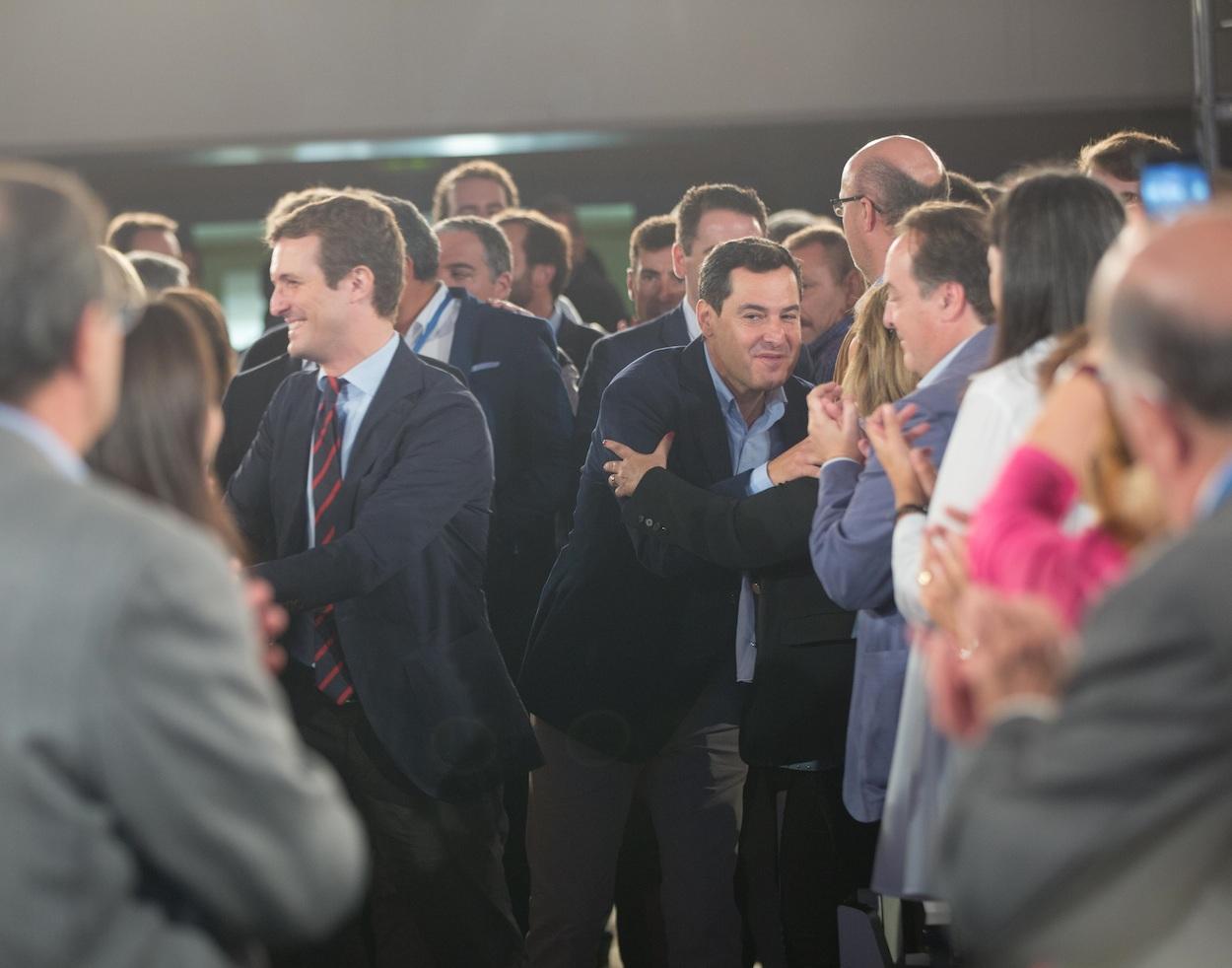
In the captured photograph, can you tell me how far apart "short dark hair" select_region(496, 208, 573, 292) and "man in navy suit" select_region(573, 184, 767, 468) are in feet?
3.79

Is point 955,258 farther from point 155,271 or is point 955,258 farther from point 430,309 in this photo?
point 155,271

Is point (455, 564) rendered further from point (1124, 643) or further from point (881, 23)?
point (881, 23)

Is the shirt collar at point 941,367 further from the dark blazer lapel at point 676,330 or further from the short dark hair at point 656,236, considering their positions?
the short dark hair at point 656,236

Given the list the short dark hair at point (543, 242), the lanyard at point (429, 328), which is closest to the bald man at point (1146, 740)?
the lanyard at point (429, 328)

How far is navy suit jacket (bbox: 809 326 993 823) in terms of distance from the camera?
96.8 inches

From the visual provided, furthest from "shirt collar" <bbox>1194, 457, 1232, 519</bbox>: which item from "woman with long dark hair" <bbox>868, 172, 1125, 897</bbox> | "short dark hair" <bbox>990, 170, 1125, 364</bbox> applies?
"short dark hair" <bbox>990, 170, 1125, 364</bbox>

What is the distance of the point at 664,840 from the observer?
3389 millimetres

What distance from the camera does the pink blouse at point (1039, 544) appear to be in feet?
5.20

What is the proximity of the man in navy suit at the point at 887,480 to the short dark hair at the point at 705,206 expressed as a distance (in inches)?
67.8

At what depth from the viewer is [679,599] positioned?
3393 mm

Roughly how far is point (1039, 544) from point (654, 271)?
3.91 m

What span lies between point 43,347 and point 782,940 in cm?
237

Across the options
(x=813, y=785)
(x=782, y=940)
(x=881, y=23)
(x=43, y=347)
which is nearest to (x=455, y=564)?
(x=813, y=785)

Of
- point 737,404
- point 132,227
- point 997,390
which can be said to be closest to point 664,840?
point 737,404
